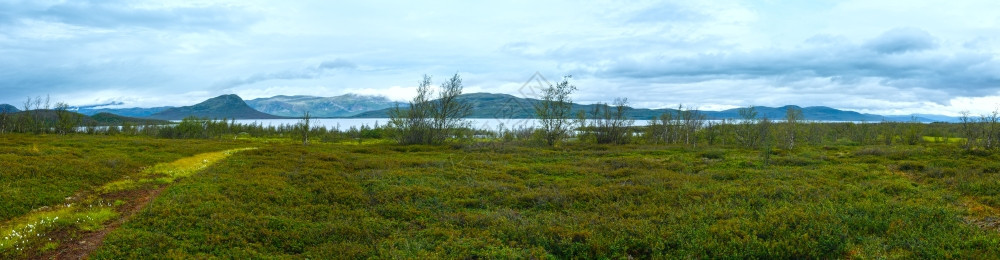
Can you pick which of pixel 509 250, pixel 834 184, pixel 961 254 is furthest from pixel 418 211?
pixel 834 184

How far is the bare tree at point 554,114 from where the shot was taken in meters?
44.8

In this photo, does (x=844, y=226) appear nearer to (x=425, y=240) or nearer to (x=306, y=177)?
(x=425, y=240)

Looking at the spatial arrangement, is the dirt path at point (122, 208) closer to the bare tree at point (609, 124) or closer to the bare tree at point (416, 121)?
the bare tree at point (416, 121)

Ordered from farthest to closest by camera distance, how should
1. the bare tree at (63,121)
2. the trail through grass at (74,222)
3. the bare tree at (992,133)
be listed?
the bare tree at (63,121)
the bare tree at (992,133)
the trail through grass at (74,222)

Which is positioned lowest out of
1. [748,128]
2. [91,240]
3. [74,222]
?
[91,240]

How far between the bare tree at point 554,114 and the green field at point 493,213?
2251 centimetres

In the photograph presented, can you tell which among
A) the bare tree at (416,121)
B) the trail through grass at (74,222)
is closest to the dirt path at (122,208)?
the trail through grass at (74,222)

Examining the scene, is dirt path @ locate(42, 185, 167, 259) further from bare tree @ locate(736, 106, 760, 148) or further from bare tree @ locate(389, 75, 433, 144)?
bare tree @ locate(736, 106, 760, 148)

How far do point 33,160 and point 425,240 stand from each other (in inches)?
805

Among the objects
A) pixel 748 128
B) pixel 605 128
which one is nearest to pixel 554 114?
pixel 605 128

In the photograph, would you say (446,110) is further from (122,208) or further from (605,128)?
(122,208)

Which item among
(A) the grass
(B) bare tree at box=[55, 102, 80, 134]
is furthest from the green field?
(B) bare tree at box=[55, 102, 80, 134]

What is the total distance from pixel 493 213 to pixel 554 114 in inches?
1276

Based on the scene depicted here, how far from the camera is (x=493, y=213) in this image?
1314 cm
